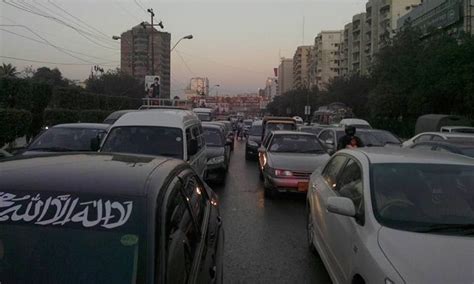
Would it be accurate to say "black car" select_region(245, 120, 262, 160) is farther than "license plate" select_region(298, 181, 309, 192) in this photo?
Yes

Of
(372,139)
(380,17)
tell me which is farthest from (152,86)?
(380,17)

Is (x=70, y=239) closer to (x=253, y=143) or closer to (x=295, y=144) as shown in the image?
(x=295, y=144)

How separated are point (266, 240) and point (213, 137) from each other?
28.3ft

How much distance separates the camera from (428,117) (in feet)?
96.2

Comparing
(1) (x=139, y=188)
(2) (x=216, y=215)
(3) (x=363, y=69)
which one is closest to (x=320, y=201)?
(2) (x=216, y=215)

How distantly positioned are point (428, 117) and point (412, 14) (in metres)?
49.9

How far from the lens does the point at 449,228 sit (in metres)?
4.10

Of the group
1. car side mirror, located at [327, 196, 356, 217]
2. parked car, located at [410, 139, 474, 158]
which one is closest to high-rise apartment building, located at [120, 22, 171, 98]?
parked car, located at [410, 139, 474, 158]

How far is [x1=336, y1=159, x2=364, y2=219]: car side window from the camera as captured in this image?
4765 millimetres

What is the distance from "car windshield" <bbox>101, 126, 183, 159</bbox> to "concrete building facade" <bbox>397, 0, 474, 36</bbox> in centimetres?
4654

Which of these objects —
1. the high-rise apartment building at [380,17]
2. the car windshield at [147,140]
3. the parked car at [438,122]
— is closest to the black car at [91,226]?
the car windshield at [147,140]

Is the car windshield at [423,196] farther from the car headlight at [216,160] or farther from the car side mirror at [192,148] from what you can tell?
the car headlight at [216,160]

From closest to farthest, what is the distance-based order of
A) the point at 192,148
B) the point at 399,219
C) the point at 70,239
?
the point at 70,239 → the point at 399,219 → the point at 192,148

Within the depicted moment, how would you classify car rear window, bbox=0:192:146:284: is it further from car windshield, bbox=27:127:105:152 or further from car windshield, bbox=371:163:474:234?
car windshield, bbox=27:127:105:152
